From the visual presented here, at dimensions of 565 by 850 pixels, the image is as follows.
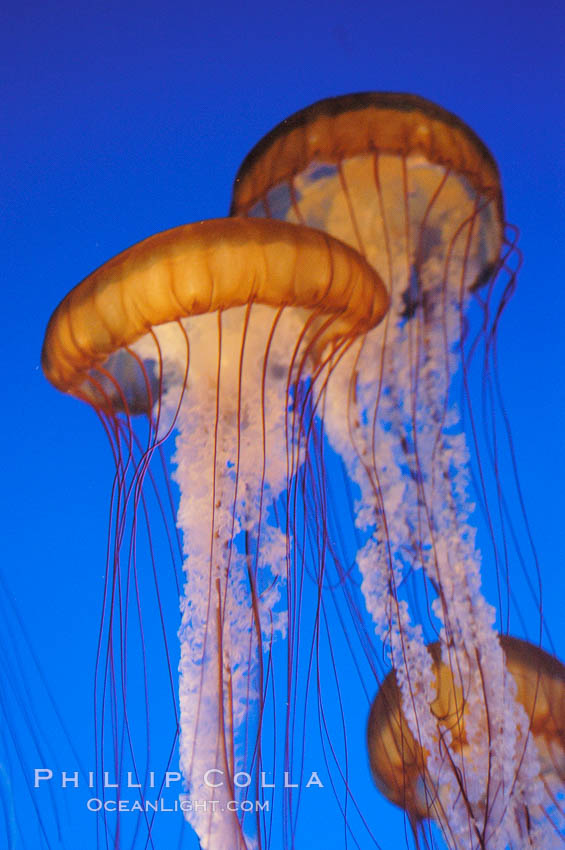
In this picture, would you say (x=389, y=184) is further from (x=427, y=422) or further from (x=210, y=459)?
(x=210, y=459)

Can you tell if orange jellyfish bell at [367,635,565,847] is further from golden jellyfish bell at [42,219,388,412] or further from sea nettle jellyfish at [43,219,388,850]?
golden jellyfish bell at [42,219,388,412]

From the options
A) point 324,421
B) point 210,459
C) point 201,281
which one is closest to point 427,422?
point 324,421

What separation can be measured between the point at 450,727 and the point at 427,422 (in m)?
1.11

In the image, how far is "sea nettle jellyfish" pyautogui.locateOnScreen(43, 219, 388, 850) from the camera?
8.46ft

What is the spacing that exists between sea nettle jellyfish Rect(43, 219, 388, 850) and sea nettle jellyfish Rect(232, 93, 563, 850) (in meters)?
0.28

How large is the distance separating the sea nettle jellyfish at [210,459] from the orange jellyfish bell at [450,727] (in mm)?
454

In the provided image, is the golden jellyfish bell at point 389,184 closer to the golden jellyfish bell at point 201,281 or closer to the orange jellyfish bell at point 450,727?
the golden jellyfish bell at point 201,281

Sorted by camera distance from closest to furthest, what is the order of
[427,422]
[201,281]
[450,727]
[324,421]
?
[201,281] < [450,727] < [427,422] < [324,421]

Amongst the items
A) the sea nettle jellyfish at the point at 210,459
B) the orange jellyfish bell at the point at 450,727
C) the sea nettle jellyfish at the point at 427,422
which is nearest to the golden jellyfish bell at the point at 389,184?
the sea nettle jellyfish at the point at 427,422

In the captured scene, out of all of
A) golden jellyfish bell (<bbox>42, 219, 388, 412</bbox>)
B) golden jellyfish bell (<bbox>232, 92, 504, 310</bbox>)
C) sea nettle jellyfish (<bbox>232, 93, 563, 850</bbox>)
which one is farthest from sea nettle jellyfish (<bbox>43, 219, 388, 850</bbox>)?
golden jellyfish bell (<bbox>232, 92, 504, 310</bbox>)

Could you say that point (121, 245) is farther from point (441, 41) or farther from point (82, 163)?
point (441, 41)

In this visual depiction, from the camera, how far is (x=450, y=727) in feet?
9.68

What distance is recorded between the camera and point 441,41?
2.99 m

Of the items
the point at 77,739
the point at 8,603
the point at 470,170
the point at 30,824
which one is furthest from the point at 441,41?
the point at 30,824
